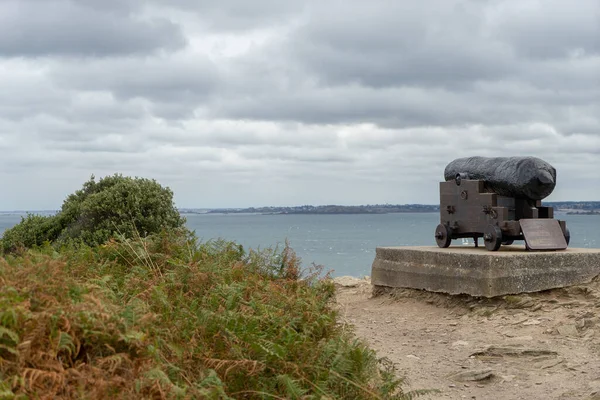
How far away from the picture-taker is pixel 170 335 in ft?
17.1

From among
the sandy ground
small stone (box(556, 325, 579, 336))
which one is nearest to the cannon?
the sandy ground

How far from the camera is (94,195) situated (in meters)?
12.6

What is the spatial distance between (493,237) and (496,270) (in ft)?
3.96

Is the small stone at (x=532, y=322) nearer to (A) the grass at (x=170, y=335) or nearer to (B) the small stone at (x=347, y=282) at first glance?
(A) the grass at (x=170, y=335)

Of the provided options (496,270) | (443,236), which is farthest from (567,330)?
(443,236)

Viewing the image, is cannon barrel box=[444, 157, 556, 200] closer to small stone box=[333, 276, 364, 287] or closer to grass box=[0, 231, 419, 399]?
small stone box=[333, 276, 364, 287]

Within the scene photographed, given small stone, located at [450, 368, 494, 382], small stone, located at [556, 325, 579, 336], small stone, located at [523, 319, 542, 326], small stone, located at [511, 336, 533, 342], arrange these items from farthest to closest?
small stone, located at [523, 319, 542, 326] < small stone, located at [556, 325, 579, 336] < small stone, located at [511, 336, 533, 342] < small stone, located at [450, 368, 494, 382]

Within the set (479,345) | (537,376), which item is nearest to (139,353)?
(537,376)

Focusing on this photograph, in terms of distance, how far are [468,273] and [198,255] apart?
213 inches

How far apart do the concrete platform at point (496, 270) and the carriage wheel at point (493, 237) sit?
0.23 m

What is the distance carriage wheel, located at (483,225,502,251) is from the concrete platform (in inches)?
9.2

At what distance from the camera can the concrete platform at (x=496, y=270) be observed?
37.1ft

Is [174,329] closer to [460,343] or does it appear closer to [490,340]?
[460,343]

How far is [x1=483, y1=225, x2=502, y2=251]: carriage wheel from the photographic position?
1233cm
